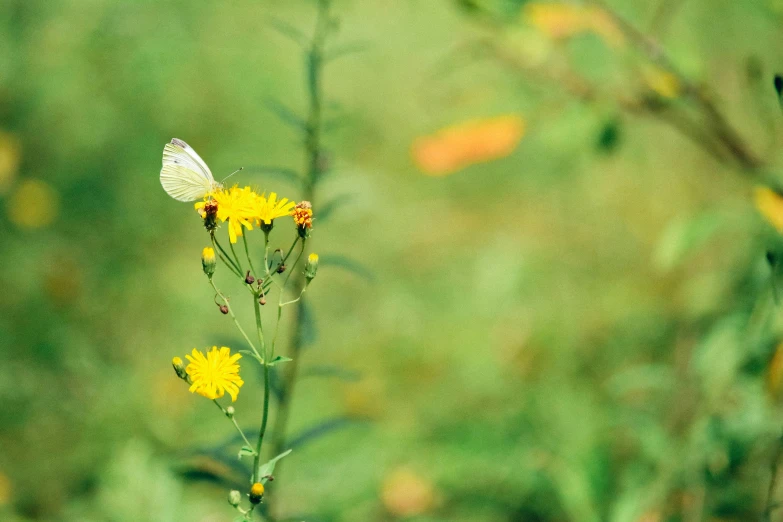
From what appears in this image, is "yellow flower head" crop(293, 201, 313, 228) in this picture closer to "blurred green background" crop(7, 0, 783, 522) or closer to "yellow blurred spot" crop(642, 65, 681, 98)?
"blurred green background" crop(7, 0, 783, 522)

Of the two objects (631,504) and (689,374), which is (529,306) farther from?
(631,504)

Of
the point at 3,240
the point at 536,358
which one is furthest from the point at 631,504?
the point at 3,240

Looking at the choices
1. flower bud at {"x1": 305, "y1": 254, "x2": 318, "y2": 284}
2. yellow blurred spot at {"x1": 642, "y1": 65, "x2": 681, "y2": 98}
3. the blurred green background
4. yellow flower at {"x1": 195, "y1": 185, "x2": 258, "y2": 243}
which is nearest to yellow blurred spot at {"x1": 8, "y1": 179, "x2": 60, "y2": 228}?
the blurred green background

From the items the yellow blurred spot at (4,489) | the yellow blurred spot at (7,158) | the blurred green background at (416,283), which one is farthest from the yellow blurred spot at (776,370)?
the yellow blurred spot at (7,158)

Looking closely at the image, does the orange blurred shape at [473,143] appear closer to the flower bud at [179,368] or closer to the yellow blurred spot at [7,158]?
the flower bud at [179,368]

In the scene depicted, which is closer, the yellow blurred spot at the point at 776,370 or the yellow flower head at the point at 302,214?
the yellow flower head at the point at 302,214

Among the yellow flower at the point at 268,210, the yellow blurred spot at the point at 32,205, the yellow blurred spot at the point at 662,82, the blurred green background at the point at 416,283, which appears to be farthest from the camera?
the yellow blurred spot at the point at 32,205
